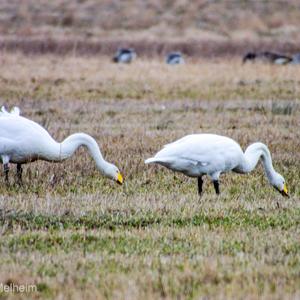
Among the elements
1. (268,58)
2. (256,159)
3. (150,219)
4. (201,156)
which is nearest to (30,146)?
(201,156)

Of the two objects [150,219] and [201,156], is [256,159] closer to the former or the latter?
[201,156]

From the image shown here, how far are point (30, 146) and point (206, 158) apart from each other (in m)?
2.04

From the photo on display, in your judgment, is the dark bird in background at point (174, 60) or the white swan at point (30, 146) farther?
the dark bird in background at point (174, 60)

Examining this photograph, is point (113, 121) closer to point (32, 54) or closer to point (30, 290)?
point (30, 290)

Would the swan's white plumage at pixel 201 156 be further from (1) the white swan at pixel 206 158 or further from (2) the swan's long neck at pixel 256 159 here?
(2) the swan's long neck at pixel 256 159

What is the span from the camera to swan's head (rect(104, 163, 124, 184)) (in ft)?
35.2

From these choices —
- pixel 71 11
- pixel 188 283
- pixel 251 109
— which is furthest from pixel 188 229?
pixel 71 11

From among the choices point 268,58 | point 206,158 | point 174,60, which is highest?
point 206,158

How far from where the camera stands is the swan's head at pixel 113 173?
10.7 metres

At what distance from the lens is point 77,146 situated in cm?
1101

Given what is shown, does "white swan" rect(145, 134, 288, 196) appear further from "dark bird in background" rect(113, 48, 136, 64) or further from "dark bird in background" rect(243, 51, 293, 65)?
"dark bird in background" rect(113, 48, 136, 64)

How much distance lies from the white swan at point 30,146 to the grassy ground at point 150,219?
11.2 inches

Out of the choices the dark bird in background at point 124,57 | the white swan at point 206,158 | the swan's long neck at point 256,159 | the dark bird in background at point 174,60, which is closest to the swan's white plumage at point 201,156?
the white swan at point 206,158

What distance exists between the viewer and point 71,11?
2205 inches
